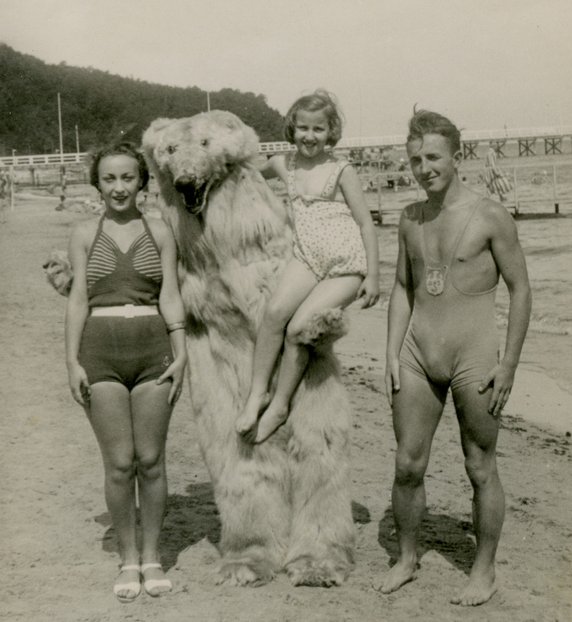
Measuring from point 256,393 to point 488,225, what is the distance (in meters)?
1.27

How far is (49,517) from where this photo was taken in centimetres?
494

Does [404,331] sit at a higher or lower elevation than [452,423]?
higher

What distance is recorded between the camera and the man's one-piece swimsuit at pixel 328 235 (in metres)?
3.92

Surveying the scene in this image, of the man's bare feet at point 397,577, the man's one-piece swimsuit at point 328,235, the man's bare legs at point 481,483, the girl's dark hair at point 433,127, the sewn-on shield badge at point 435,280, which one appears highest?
the girl's dark hair at point 433,127

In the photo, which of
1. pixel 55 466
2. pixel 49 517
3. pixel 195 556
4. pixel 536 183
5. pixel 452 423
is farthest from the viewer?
pixel 536 183

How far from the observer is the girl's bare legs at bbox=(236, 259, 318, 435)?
3.91 m

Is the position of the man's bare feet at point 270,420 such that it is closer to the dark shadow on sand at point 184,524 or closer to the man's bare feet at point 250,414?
the man's bare feet at point 250,414

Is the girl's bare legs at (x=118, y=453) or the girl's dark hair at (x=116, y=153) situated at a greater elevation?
the girl's dark hair at (x=116, y=153)

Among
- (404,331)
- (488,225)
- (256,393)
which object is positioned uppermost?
(488,225)

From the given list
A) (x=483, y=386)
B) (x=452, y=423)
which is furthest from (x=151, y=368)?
(x=452, y=423)

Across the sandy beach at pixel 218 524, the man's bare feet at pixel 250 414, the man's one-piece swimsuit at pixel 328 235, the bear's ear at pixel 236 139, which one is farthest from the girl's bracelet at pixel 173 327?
the sandy beach at pixel 218 524

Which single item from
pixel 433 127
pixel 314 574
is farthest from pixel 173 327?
pixel 433 127

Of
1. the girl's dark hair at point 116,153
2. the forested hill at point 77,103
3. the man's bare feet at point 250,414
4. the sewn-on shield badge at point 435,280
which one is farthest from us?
the forested hill at point 77,103

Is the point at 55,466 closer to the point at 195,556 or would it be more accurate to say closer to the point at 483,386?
the point at 195,556
